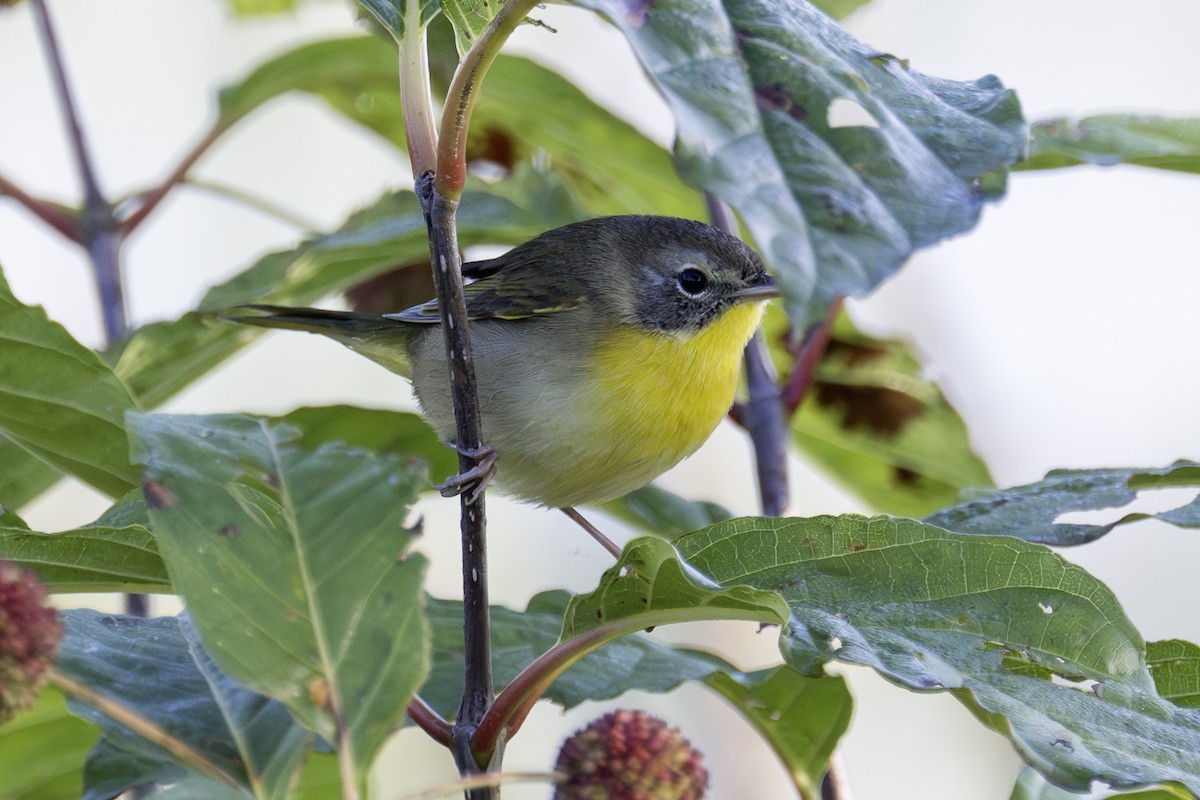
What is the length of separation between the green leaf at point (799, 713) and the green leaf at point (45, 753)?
0.94 meters

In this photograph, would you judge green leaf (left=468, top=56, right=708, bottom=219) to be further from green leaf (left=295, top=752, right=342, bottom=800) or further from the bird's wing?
green leaf (left=295, top=752, right=342, bottom=800)

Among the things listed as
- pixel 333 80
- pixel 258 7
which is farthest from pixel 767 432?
pixel 258 7

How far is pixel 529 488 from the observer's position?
8.53ft

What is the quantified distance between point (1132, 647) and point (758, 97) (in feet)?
2.51

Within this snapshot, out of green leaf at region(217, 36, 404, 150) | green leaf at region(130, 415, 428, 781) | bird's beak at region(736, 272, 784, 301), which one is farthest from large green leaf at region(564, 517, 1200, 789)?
green leaf at region(217, 36, 404, 150)

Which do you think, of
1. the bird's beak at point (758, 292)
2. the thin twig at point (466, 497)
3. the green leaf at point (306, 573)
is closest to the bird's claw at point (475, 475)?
the thin twig at point (466, 497)

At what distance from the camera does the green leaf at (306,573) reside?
124 centimetres

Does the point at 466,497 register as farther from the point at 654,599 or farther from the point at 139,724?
the point at 139,724

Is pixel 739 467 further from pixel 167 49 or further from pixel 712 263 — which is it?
pixel 167 49

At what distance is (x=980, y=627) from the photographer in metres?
1.48

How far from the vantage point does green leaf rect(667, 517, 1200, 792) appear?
1352mm

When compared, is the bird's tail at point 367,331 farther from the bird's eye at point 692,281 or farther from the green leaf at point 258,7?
the green leaf at point 258,7

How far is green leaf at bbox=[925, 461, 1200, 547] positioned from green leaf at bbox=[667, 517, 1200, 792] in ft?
1.06

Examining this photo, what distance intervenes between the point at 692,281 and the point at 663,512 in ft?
2.06
